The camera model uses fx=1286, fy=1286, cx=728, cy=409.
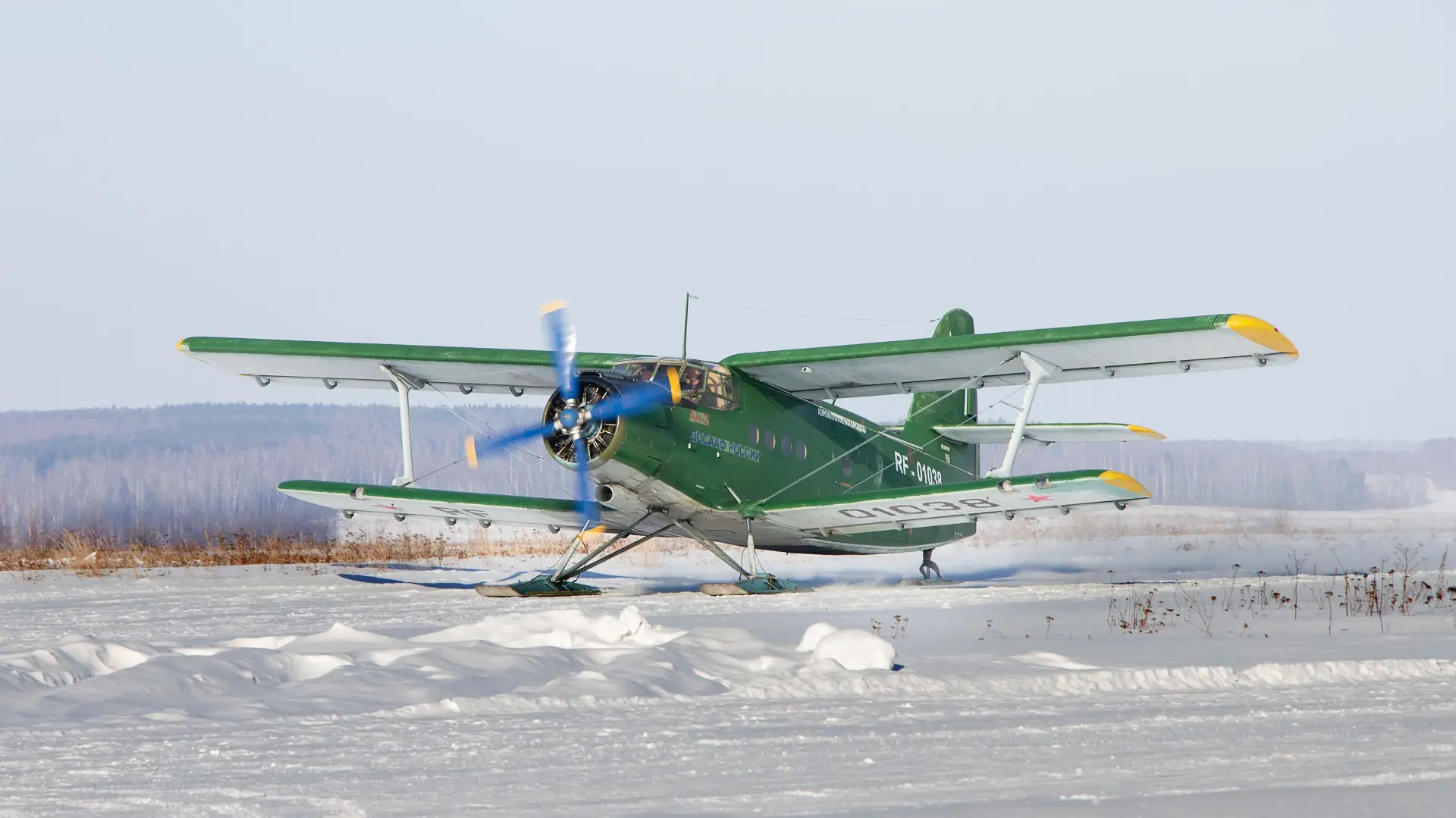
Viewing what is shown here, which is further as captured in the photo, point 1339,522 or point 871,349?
point 1339,522

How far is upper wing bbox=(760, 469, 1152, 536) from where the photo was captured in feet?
52.2

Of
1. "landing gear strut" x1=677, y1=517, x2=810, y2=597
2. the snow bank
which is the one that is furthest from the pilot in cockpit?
the snow bank

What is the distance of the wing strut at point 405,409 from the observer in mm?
18172

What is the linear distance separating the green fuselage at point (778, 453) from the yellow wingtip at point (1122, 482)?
397 cm

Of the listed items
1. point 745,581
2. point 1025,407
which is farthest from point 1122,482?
point 745,581

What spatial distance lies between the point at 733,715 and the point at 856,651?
182 cm

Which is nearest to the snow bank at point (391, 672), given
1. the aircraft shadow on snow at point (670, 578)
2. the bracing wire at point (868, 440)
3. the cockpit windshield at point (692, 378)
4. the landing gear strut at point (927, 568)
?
the cockpit windshield at point (692, 378)

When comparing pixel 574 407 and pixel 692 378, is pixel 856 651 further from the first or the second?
pixel 692 378

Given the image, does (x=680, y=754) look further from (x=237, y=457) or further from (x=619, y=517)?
(x=237, y=457)

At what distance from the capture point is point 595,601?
51.2 feet

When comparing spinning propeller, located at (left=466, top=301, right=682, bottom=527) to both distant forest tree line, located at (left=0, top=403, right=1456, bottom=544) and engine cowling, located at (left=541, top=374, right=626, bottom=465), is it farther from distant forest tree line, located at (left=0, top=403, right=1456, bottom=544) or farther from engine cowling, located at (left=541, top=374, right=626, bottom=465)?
distant forest tree line, located at (left=0, top=403, right=1456, bottom=544)

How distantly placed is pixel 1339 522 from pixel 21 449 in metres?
58.2

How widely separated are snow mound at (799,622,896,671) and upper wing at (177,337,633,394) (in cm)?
996

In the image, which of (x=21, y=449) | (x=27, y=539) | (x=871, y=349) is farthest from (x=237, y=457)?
(x=871, y=349)
